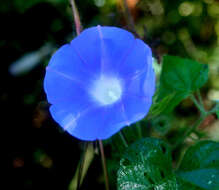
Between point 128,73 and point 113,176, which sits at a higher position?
point 128,73

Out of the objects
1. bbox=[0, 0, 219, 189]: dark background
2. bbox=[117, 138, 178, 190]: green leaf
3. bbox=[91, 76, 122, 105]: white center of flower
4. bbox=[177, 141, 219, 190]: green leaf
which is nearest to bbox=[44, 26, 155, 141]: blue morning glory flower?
bbox=[91, 76, 122, 105]: white center of flower

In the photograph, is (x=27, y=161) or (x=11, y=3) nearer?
(x=27, y=161)

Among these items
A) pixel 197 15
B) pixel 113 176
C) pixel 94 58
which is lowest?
pixel 113 176

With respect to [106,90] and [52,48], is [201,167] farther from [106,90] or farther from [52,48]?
[52,48]

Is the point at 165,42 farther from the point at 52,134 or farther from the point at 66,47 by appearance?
the point at 66,47

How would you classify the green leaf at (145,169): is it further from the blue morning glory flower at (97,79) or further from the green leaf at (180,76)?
the green leaf at (180,76)

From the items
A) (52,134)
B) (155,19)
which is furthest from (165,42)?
(52,134)
